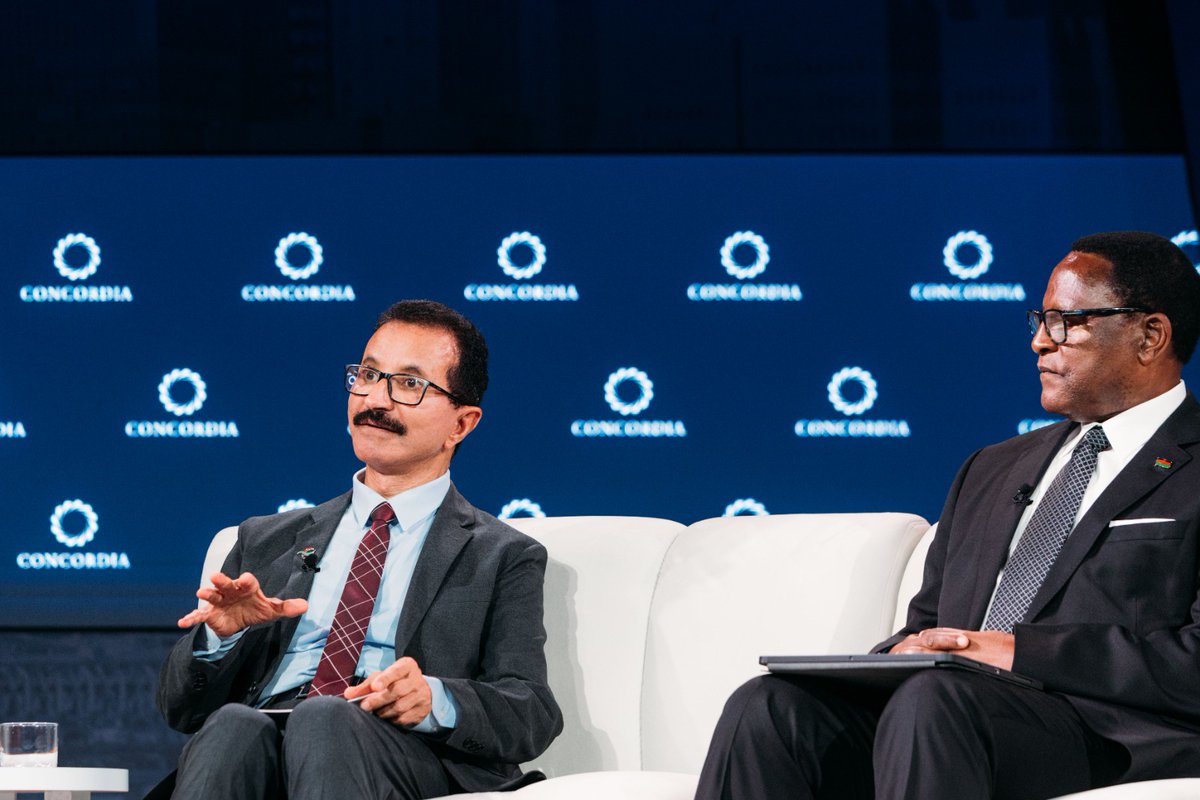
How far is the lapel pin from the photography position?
2.76 m

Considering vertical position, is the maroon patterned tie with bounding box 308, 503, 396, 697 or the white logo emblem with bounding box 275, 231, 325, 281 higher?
the white logo emblem with bounding box 275, 231, 325, 281

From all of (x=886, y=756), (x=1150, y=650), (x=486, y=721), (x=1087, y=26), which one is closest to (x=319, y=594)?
(x=486, y=721)

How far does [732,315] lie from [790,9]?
1.15 meters

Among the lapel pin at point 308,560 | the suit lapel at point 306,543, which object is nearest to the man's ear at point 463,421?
the suit lapel at point 306,543

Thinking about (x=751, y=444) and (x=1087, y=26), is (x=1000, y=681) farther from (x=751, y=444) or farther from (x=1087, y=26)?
(x=1087, y=26)

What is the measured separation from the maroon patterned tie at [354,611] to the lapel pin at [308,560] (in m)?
0.07

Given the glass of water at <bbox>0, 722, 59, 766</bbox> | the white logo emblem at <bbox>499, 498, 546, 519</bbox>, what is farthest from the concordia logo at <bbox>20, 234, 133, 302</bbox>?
the glass of water at <bbox>0, 722, 59, 766</bbox>

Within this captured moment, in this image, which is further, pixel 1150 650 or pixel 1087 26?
A: pixel 1087 26

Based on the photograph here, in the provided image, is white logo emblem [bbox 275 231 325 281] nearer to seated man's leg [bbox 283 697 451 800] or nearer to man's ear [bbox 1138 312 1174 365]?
seated man's leg [bbox 283 697 451 800]

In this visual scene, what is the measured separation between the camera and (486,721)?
243 centimetres

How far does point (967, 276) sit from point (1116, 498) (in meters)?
2.47

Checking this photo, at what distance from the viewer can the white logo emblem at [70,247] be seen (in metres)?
4.76

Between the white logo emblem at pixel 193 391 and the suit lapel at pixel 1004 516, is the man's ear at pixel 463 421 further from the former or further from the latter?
the white logo emblem at pixel 193 391

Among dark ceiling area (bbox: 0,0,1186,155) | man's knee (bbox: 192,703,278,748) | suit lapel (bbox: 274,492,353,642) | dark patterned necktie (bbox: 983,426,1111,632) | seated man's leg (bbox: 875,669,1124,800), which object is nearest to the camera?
seated man's leg (bbox: 875,669,1124,800)
